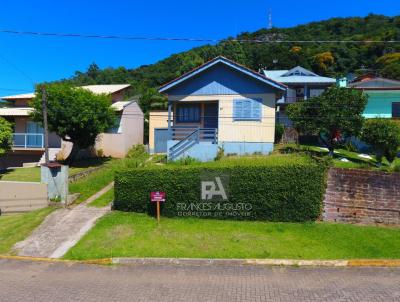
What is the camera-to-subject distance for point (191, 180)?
11.4 m

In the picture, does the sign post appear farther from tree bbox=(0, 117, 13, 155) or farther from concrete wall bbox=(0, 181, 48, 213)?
tree bbox=(0, 117, 13, 155)

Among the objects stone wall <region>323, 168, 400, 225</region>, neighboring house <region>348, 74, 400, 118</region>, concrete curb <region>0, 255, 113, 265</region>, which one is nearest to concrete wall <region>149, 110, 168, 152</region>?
neighboring house <region>348, 74, 400, 118</region>

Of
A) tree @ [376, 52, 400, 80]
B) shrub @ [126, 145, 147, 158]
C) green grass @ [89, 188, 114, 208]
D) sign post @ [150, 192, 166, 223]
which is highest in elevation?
tree @ [376, 52, 400, 80]

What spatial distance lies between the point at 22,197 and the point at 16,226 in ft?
8.38

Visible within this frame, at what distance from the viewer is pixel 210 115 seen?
19.7m

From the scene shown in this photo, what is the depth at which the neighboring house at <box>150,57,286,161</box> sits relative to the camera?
17.5m

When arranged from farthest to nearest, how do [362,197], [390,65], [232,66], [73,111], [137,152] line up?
1. [390,65]
2. [137,152]
3. [73,111]
4. [232,66]
5. [362,197]

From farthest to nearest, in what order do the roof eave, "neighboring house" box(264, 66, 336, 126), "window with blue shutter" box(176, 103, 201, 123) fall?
"neighboring house" box(264, 66, 336, 126)
"window with blue shutter" box(176, 103, 201, 123)
the roof eave

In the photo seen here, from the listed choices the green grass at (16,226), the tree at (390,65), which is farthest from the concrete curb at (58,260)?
the tree at (390,65)

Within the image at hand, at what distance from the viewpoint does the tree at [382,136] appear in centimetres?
1473

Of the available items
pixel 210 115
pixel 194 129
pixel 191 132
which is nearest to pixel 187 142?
pixel 191 132

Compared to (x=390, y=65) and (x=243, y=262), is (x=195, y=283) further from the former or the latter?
(x=390, y=65)

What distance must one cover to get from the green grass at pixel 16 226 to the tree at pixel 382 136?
14.9 meters

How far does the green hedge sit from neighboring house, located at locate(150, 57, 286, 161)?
5.60 meters
